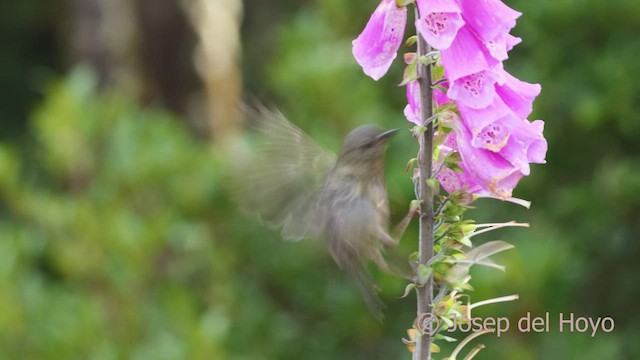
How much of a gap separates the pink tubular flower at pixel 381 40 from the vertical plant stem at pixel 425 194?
14 cm

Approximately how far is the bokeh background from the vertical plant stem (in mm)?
2232

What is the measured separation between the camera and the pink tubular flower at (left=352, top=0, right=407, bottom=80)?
1574mm

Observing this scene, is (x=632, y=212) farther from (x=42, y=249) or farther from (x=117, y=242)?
(x=42, y=249)

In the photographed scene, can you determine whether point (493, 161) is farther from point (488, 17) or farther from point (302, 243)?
point (302, 243)

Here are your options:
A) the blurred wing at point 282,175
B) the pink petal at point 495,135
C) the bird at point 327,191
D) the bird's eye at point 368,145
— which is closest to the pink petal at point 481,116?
the pink petal at point 495,135

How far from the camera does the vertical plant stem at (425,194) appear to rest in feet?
4.64

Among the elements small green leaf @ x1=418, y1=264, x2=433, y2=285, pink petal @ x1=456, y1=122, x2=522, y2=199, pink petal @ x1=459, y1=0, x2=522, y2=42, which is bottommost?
small green leaf @ x1=418, y1=264, x2=433, y2=285

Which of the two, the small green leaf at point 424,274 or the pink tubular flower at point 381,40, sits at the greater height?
the pink tubular flower at point 381,40

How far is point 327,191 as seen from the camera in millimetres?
2312

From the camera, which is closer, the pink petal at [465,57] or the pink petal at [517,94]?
the pink petal at [465,57]

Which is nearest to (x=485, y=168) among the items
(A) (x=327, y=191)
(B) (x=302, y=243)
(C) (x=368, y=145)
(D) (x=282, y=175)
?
(C) (x=368, y=145)

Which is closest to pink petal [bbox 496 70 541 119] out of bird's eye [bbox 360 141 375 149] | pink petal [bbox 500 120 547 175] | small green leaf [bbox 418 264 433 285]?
pink petal [bbox 500 120 547 175]

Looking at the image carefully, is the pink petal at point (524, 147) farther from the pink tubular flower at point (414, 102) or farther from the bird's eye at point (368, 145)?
the bird's eye at point (368, 145)

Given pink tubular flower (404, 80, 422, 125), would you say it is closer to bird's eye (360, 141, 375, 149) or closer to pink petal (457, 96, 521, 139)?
pink petal (457, 96, 521, 139)
